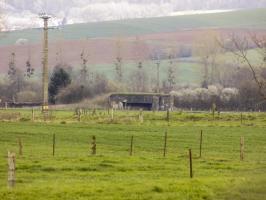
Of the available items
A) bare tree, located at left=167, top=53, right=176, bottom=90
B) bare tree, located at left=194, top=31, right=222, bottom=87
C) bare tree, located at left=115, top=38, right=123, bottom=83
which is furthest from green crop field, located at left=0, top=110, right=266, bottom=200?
bare tree, located at left=115, top=38, right=123, bottom=83

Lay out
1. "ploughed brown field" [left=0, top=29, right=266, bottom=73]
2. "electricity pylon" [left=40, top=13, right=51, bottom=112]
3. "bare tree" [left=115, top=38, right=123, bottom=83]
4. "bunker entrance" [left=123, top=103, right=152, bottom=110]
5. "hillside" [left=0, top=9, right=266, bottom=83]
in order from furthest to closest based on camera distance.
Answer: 1. "ploughed brown field" [left=0, top=29, right=266, bottom=73]
2. "hillside" [left=0, top=9, right=266, bottom=83]
3. "bare tree" [left=115, top=38, right=123, bottom=83]
4. "bunker entrance" [left=123, top=103, right=152, bottom=110]
5. "electricity pylon" [left=40, top=13, right=51, bottom=112]

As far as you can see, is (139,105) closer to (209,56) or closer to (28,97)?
(28,97)

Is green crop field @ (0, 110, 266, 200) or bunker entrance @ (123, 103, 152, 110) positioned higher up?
green crop field @ (0, 110, 266, 200)

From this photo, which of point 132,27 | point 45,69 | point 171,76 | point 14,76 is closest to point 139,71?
point 171,76

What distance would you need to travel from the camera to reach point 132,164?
85.6 feet

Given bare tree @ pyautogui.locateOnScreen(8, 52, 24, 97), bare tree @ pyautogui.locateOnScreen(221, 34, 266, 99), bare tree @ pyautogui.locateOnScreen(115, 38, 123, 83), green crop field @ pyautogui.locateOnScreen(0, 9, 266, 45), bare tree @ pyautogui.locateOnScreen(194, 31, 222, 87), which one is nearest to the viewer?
bare tree @ pyautogui.locateOnScreen(221, 34, 266, 99)

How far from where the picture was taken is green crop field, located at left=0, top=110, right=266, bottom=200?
17.9 m

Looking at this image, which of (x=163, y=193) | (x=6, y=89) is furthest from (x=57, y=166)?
(x=6, y=89)

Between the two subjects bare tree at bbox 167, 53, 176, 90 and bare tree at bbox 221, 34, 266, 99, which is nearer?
bare tree at bbox 221, 34, 266, 99

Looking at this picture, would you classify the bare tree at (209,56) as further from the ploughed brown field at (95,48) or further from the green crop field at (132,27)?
the green crop field at (132,27)

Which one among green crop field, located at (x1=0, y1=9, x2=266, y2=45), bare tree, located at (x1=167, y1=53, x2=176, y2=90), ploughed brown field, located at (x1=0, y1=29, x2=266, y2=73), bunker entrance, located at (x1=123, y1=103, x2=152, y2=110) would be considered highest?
green crop field, located at (x1=0, y1=9, x2=266, y2=45)

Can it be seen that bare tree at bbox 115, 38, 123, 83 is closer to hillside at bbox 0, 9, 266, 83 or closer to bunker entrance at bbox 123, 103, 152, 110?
hillside at bbox 0, 9, 266, 83

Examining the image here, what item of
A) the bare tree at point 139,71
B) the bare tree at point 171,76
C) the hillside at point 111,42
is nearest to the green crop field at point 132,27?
the hillside at point 111,42

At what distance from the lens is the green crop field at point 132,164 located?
17.9m
